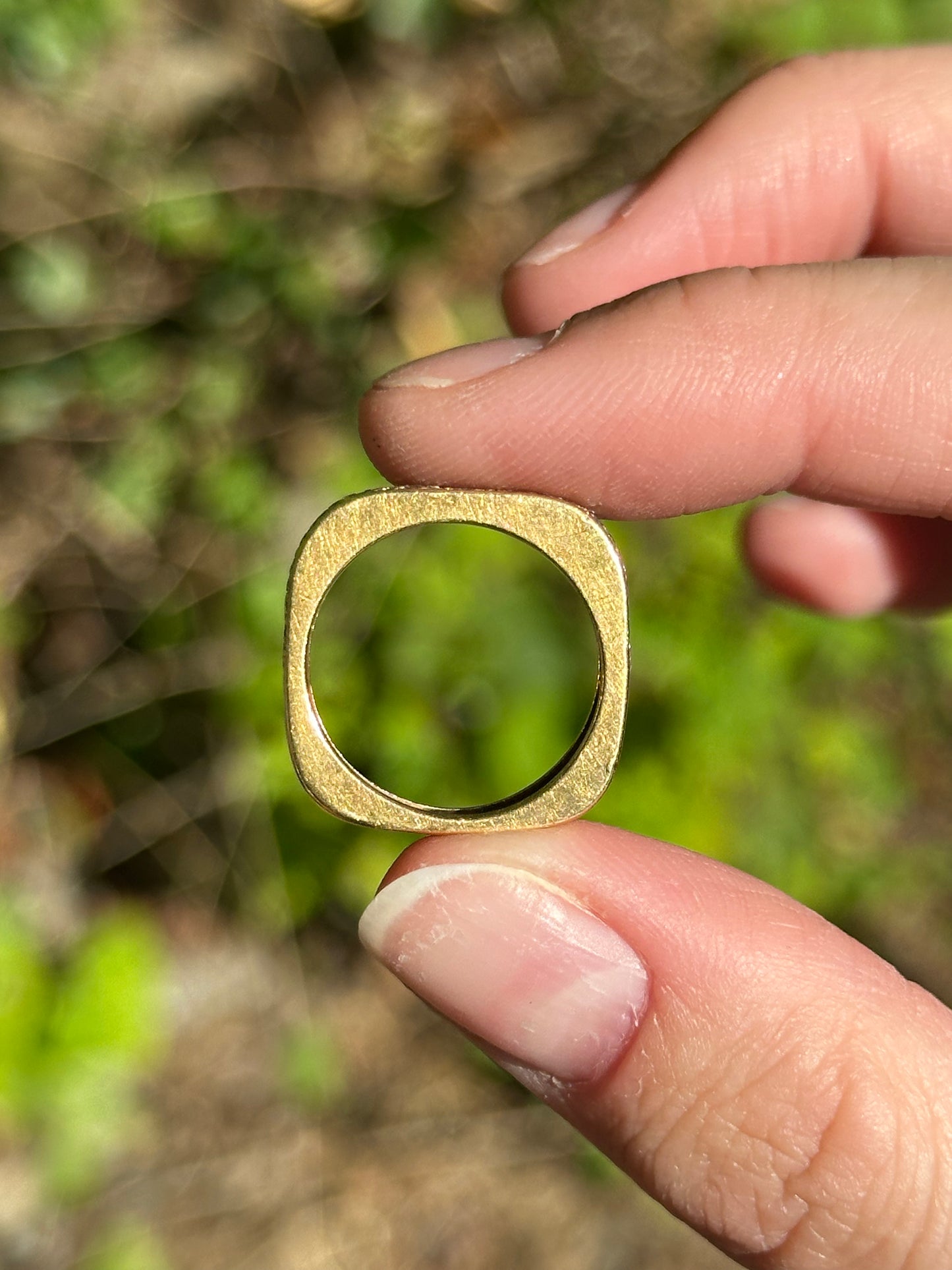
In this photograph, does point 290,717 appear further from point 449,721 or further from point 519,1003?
point 449,721

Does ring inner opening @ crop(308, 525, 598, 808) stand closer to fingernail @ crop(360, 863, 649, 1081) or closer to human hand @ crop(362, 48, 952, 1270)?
human hand @ crop(362, 48, 952, 1270)

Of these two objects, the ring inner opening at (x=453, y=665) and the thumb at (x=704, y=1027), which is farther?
the ring inner opening at (x=453, y=665)

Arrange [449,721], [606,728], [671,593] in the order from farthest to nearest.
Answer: [671,593] → [449,721] → [606,728]

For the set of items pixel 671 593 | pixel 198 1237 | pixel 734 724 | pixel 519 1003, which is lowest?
pixel 198 1237

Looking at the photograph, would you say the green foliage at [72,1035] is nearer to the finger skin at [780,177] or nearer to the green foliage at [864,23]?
the finger skin at [780,177]

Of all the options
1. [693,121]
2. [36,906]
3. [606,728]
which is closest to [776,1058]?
[606,728]

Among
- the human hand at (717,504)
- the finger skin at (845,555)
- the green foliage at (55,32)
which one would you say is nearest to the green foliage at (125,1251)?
the human hand at (717,504)

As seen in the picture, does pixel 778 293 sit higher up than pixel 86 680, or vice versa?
Answer: pixel 778 293
